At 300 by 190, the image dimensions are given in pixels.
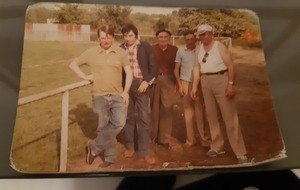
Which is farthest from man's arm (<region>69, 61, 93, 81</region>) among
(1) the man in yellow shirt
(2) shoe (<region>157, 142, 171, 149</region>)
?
(2) shoe (<region>157, 142, 171, 149</region>)

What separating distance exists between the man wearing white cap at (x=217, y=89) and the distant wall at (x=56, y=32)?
0.45ft

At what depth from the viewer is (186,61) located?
442 millimetres

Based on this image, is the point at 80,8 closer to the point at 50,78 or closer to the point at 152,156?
the point at 50,78

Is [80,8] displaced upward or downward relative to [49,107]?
upward

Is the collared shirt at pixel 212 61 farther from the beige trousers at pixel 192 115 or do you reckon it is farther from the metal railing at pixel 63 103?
the metal railing at pixel 63 103

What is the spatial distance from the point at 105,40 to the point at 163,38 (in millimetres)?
69

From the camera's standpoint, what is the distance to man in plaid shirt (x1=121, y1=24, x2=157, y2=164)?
1.30ft

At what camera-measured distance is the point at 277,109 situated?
1.44 ft

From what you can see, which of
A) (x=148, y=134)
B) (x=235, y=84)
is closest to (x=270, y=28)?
(x=235, y=84)

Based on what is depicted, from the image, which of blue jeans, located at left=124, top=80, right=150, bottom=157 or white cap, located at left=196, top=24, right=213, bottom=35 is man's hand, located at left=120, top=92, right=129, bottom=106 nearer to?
blue jeans, located at left=124, top=80, right=150, bottom=157

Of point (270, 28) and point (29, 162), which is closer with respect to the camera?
point (29, 162)

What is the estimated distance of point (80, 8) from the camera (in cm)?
46

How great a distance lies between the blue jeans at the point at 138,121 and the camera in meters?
0.40

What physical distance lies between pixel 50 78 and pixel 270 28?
280 mm
